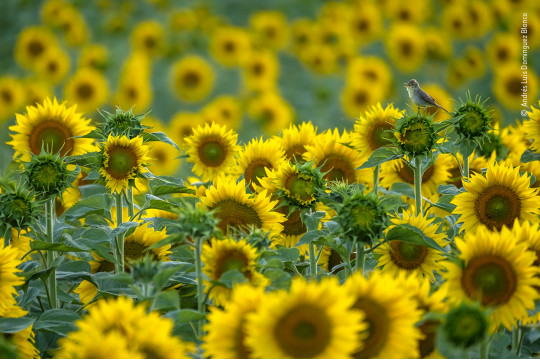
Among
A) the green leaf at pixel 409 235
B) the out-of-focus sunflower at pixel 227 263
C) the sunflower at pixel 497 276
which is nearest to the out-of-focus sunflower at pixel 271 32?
the green leaf at pixel 409 235

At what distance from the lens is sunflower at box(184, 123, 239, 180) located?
2041 millimetres

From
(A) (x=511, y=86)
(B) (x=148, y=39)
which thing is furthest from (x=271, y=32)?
(A) (x=511, y=86)

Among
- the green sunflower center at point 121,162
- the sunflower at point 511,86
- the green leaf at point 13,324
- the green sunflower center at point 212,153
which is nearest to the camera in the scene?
the green leaf at point 13,324

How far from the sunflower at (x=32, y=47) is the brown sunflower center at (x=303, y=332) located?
17.0ft

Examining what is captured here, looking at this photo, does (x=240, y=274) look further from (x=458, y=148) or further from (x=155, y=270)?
(x=458, y=148)

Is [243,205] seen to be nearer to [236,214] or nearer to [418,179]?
[236,214]

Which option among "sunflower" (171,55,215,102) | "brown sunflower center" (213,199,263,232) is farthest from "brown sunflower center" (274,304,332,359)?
"sunflower" (171,55,215,102)

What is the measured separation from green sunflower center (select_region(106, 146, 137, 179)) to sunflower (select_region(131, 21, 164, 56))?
478 cm

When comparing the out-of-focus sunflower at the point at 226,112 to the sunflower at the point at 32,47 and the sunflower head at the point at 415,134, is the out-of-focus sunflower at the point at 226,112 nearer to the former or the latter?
the sunflower at the point at 32,47

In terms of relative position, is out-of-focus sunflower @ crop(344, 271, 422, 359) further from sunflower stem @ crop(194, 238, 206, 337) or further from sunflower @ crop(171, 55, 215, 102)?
sunflower @ crop(171, 55, 215, 102)

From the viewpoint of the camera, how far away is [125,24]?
276 inches

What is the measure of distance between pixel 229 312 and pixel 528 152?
1.07m

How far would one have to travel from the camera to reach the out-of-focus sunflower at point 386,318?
41.8 inches

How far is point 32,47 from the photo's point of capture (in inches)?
225
